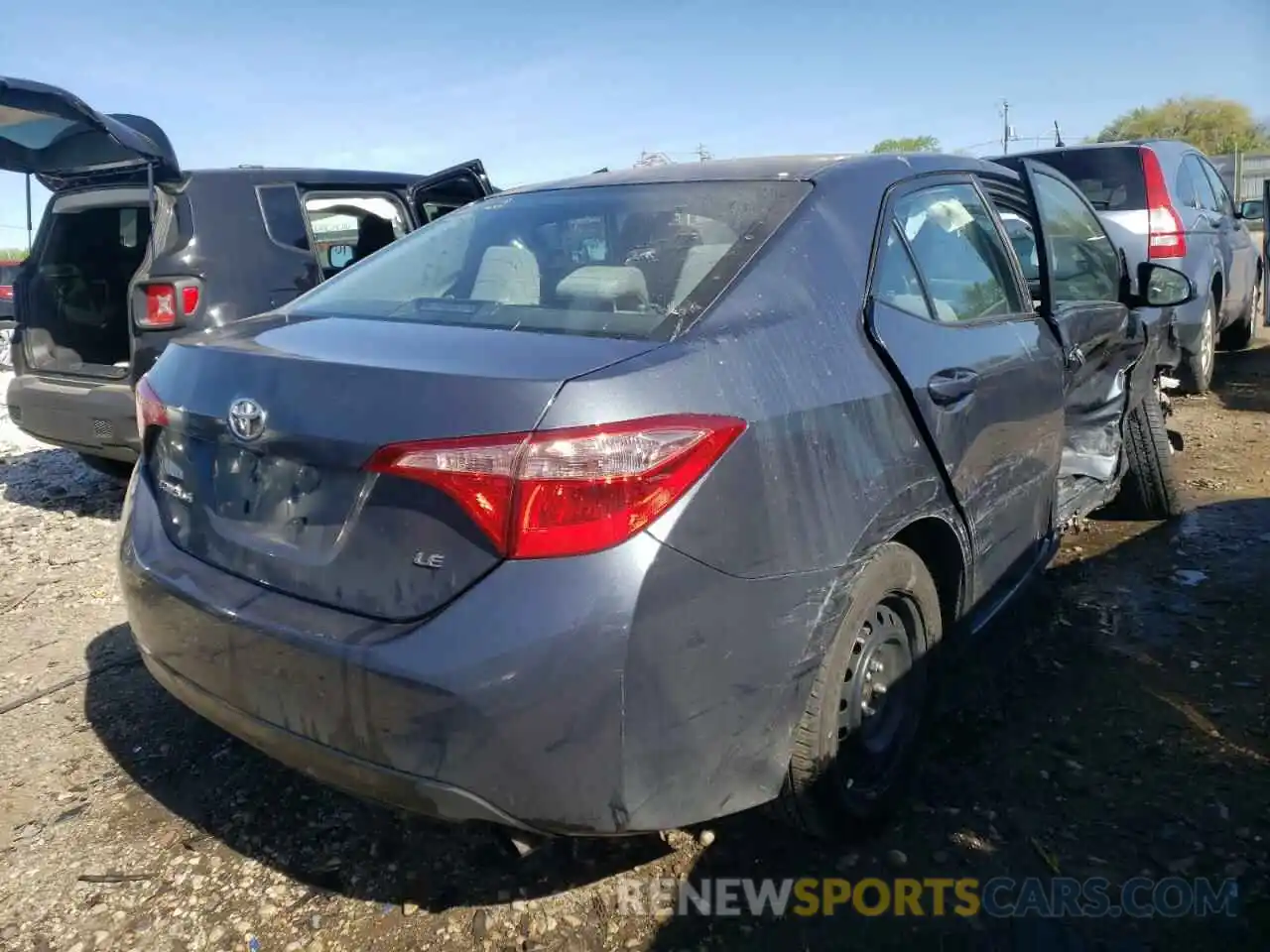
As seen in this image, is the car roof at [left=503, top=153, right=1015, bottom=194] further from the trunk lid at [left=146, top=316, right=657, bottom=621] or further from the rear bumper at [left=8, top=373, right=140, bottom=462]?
the rear bumper at [left=8, top=373, right=140, bottom=462]

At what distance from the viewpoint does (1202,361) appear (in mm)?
7391

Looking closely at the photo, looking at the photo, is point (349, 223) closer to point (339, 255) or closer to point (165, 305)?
point (339, 255)

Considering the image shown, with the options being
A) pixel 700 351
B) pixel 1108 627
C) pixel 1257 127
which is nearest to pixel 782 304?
pixel 700 351

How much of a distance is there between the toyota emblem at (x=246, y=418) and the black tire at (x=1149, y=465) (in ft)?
13.1

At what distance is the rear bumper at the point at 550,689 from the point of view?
67.7 inches

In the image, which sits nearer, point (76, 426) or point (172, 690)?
point (172, 690)

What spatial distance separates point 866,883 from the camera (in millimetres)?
2348

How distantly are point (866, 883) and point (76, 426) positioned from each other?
14.5 feet

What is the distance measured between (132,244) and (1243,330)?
9.55m

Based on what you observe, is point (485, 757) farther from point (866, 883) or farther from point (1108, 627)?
point (1108, 627)

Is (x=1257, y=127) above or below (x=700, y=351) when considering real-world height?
above

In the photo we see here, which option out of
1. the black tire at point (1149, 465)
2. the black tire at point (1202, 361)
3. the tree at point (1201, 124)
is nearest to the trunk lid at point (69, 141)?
the black tire at point (1149, 465)

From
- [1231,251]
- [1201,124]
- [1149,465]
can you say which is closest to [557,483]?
[1149,465]

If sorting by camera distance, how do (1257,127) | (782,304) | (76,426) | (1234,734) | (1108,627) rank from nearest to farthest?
(782,304)
(1234,734)
(1108,627)
(76,426)
(1257,127)
